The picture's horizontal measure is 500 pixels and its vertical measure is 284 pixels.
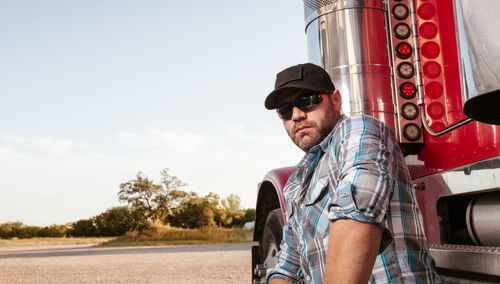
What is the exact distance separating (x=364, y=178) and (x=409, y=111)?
4.99 ft

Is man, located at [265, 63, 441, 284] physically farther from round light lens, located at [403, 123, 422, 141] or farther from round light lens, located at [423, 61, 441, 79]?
round light lens, located at [423, 61, 441, 79]

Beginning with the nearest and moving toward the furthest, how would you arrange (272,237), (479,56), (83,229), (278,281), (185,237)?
(479,56), (278,281), (272,237), (185,237), (83,229)

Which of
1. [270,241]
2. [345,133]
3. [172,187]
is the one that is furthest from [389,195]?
[172,187]

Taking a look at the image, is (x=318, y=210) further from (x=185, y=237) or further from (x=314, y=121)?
(x=185, y=237)

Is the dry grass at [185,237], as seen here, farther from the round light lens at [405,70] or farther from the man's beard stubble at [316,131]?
the man's beard stubble at [316,131]

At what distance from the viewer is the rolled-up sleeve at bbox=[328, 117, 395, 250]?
1.52 m

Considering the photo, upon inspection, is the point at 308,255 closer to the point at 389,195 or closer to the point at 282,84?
the point at 389,195

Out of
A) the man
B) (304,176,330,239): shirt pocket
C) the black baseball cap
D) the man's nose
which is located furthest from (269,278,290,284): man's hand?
the black baseball cap

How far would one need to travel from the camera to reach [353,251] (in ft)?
4.90

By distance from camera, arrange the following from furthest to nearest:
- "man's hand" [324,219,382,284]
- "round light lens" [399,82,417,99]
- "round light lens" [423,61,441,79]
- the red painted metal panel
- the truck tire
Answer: the truck tire, "round light lens" [399,82,417,99], "round light lens" [423,61,441,79], the red painted metal panel, "man's hand" [324,219,382,284]

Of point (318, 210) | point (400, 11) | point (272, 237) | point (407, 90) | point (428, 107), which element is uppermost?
point (400, 11)

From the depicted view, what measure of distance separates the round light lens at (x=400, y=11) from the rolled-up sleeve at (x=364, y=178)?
5.01 ft

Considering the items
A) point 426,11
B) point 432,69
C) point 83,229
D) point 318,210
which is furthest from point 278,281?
point 83,229

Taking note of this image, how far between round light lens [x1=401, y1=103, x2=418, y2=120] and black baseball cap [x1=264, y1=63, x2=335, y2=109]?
106cm
